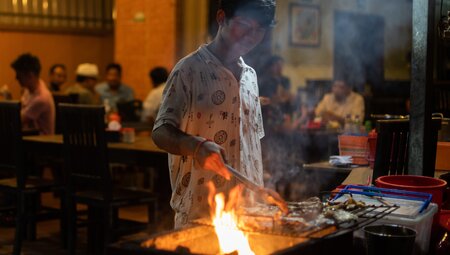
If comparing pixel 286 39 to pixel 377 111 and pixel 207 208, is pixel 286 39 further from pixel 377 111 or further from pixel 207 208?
pixel 207 208

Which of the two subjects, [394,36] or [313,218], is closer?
[313,218]

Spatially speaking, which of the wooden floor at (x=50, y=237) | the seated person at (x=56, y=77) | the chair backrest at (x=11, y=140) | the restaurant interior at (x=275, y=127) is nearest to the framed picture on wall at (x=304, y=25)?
the restaurant interior at (x=275, y=127)

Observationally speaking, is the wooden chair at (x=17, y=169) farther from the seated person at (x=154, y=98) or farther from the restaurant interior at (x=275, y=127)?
the seated person at (x=154, y=98)

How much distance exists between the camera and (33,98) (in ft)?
25.4

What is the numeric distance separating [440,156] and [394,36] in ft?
29.8

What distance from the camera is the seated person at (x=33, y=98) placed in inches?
301

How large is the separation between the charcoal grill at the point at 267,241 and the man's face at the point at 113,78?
8403 mm

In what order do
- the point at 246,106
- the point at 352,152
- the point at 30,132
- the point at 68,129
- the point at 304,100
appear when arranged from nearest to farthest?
the point at 246,106, the point at 352,152, the point at 68,129, the point at 30,132, the point at 304,100

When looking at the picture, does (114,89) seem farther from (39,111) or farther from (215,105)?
(215,105)

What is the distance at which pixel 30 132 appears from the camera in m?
7.52

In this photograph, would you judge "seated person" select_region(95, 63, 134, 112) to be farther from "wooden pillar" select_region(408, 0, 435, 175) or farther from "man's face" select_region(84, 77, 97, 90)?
"wooden pillar" select_region(408, 0, 435, 175)

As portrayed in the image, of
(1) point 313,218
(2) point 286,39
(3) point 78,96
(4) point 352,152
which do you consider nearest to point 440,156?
(4) point 352,152

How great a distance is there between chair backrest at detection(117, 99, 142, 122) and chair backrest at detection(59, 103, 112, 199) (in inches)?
143

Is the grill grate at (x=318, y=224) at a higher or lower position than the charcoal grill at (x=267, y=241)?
higher
